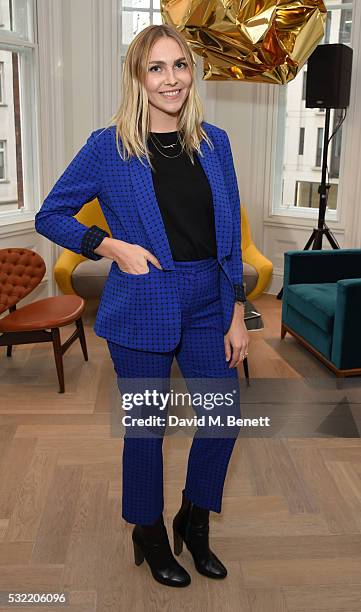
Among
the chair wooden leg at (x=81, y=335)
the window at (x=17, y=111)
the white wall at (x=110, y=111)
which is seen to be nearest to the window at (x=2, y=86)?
the window at (x=17, y=111)

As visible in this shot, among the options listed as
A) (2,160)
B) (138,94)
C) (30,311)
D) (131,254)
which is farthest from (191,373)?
(2,160)

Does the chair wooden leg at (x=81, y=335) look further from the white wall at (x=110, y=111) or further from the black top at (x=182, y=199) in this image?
the black top at (x=182, y=199)

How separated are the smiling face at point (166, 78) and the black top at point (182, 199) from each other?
8 centimetres

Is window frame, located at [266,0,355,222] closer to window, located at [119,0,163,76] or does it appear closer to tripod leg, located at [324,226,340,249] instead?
tripod leg, located at [324,226,340,249]

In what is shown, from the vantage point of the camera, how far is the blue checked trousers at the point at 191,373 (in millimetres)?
1801

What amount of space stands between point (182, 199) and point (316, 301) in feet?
7.47

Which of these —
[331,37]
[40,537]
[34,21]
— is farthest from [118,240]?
[331,37]

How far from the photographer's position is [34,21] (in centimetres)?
484

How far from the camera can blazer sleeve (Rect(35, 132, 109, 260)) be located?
5.74ft

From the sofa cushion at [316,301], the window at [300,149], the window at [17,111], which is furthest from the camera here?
the window at [300,149]

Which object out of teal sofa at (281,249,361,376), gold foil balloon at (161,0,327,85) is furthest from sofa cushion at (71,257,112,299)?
gold foil balloon at (161,0,327,85)

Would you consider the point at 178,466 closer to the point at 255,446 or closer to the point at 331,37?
the point at 255,446

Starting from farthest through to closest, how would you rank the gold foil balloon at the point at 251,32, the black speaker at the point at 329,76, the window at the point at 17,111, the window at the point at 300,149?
the window at the point at 300,149 → the window at the point at 17,111 → the black speaker at the point at 329,76 → the gold foil balloon at the point at 251,32

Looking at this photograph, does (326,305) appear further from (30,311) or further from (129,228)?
(129,228)
